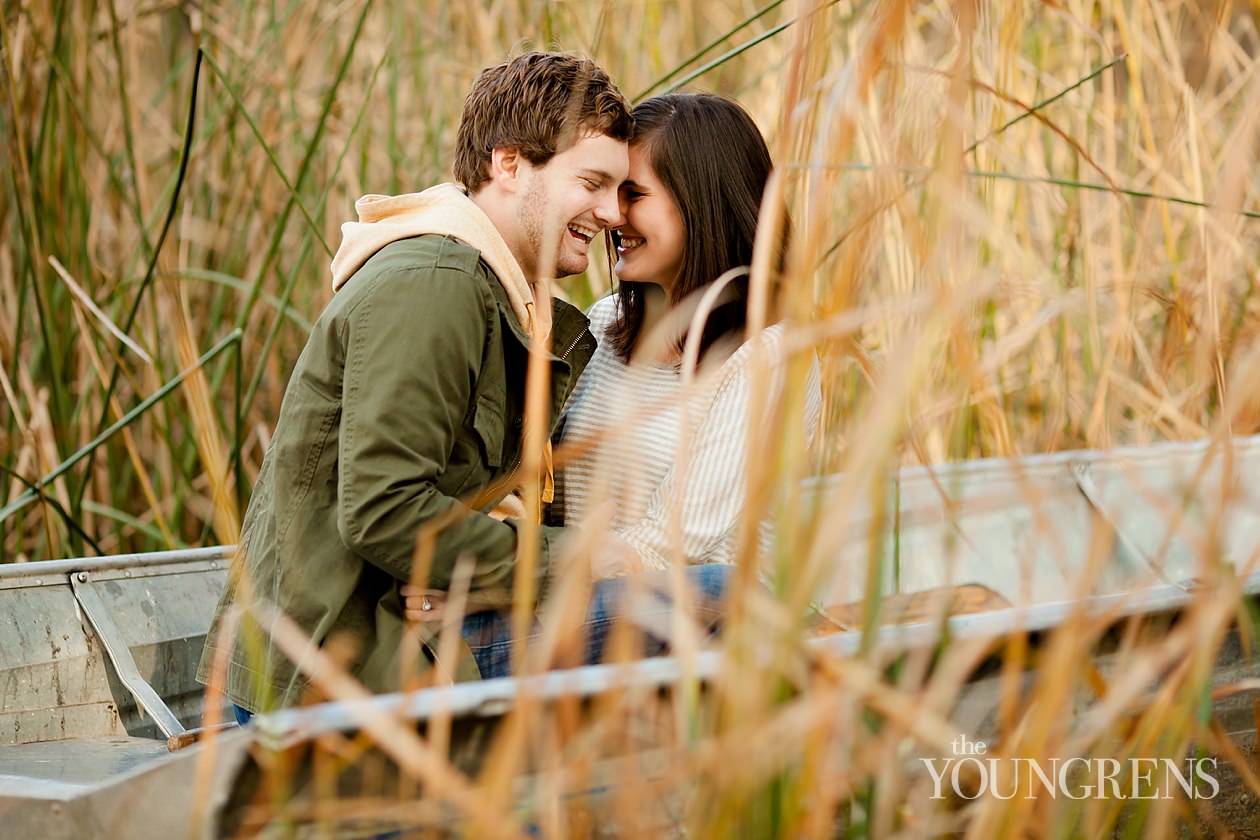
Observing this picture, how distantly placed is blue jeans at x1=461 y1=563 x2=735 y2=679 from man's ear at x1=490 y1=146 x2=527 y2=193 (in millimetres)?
496

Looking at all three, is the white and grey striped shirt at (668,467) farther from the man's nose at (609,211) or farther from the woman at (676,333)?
the man's nose at (609,211)

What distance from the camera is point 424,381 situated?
1.59 metres

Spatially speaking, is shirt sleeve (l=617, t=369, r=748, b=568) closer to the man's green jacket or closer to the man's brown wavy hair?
the man's green jacket

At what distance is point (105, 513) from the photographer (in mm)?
2736

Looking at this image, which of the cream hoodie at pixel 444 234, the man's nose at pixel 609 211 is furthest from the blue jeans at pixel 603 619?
the man's nose at pixel 609 211

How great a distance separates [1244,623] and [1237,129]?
14.8 inches

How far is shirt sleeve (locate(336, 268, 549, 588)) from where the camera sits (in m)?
1.58

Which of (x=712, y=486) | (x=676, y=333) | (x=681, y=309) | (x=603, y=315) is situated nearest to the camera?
(x=712, y=486)

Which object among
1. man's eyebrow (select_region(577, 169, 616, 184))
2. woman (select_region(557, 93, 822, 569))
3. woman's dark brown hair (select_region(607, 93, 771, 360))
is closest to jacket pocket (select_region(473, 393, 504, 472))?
woman (select_region(557, 93, 822, 569))

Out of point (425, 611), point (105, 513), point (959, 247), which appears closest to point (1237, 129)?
point (959, 247)

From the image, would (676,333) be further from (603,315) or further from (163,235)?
(163,235)
